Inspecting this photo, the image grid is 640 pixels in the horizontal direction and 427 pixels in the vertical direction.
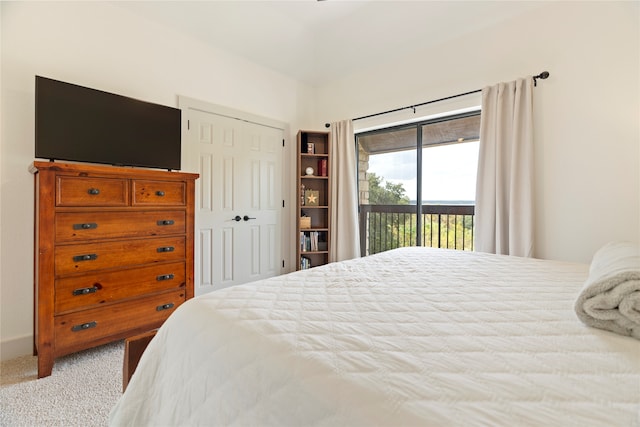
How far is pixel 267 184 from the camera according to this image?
3.57 meters

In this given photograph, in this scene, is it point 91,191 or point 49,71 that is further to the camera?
point 49,71

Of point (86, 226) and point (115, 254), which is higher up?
point (86, 226)

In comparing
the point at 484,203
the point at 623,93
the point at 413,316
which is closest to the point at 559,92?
the point at 623,93

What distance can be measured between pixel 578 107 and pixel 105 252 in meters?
3.65

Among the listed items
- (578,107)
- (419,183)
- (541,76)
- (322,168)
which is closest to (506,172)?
(578,107)

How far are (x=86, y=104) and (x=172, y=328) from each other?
6.43 feet

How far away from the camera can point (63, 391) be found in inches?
63.1

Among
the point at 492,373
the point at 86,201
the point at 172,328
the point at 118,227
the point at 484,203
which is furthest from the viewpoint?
the point at 484,203

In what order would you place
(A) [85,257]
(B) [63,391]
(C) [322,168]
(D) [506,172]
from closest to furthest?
(B) [63,391] → (A) [85,257] → (D) [506,172] → (C) [322,168]

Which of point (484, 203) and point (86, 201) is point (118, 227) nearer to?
point (86, 201)

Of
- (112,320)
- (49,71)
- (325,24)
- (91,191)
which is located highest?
(325,24)

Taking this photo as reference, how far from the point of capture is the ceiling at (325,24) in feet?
8.34

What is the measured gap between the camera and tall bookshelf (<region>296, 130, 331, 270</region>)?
12.1 ft

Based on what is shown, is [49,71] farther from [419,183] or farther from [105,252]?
[419,183]
